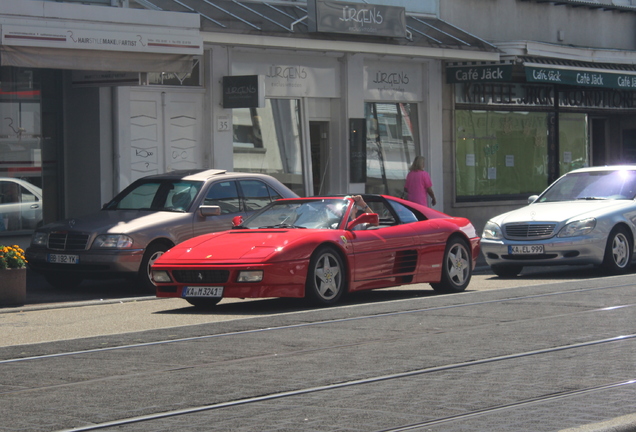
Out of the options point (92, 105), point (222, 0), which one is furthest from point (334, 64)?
point (92, 105)

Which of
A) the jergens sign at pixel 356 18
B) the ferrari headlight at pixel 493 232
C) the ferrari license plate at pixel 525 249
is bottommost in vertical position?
the ferrari license plate at pixel 525 249

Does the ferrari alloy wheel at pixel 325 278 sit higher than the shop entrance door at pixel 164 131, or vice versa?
the shop entrance door at pixel 164 131

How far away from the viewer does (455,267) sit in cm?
1407

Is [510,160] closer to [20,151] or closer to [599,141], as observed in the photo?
[599,141]

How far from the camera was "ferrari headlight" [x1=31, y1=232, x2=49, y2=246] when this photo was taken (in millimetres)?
14859

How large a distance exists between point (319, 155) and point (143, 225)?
31.5ft

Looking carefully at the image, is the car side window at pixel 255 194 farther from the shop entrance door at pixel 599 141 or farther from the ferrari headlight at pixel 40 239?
the shop entrance door at pixel 599 141

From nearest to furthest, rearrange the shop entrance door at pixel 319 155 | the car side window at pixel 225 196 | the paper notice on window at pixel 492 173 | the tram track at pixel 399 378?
the tram track at pixel 399 378 → the car side window at pixel 225 196 → the shop entrance door at pixel 319 155 → the paper notice on window at pixel 492 173

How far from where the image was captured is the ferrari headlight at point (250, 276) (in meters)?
11.6

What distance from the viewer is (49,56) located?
1612cm

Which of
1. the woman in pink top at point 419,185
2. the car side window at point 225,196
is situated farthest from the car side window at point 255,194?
the woman in pink top at point 419,185

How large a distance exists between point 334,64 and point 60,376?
52.5 feet

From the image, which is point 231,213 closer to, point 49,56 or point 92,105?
point 49,56

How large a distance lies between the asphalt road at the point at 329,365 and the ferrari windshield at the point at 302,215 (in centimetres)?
92
